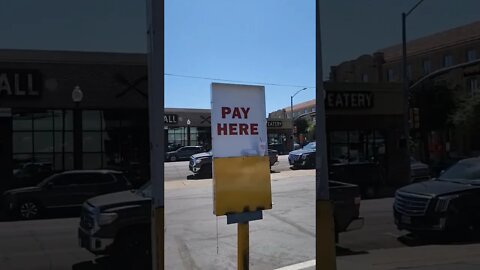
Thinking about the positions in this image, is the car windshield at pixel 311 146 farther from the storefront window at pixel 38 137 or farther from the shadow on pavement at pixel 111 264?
the storefront window at pixel 38 137

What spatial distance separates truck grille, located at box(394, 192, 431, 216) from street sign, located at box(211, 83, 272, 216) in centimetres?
76

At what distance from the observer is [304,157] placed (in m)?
3.14

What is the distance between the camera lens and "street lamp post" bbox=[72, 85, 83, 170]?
91.1 inches

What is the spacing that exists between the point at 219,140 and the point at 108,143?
61cm

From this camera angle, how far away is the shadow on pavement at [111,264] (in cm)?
247

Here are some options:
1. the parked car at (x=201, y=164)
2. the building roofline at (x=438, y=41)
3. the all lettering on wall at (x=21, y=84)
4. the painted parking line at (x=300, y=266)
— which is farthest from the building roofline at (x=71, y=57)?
the painted parking line at (x=300, y=266)

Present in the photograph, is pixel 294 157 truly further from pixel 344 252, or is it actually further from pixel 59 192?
pixel 59 192

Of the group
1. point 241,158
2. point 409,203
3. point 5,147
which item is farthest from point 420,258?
point 5,147

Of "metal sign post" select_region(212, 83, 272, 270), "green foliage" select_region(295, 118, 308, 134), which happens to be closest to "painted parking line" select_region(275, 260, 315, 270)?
"metal sign post" select_region(212, 83, 272, 270)

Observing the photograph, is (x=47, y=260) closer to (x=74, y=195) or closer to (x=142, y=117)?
(x=74, y=195)

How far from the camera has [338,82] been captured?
9.75ft

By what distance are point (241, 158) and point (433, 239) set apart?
1247mm

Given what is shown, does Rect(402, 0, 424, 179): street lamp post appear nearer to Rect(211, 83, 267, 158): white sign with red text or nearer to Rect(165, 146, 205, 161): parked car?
Rect(211, 83, 267, 158): white sign with red text

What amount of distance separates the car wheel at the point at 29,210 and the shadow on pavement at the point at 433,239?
1999 mm
